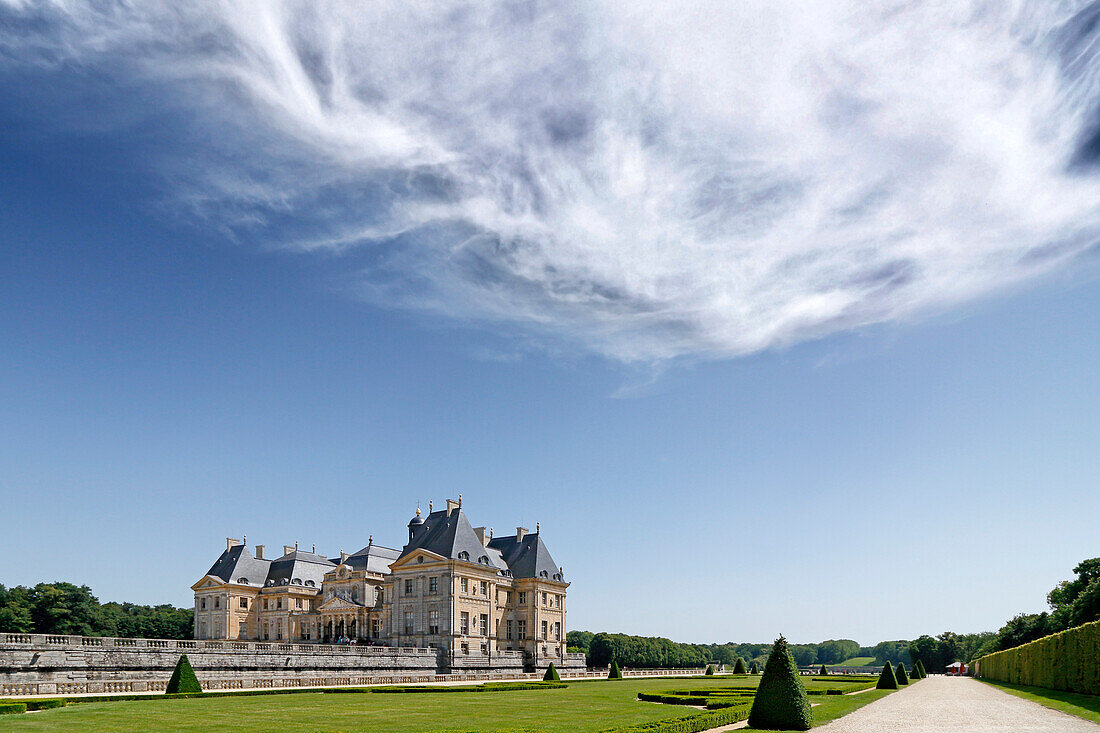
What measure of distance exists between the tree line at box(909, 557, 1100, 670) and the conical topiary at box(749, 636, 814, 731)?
3864 cm

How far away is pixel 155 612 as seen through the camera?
10656cm

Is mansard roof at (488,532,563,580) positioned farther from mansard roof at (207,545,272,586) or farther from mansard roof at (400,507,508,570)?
mansard roof at (207,545,272,586)

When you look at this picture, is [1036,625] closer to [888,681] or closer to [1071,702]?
[888,681]

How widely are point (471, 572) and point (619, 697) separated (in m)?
33.4

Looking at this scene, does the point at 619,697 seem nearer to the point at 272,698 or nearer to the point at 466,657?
the point at 272,698

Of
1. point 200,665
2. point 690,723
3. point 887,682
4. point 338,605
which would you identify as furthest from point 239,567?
point 690,723

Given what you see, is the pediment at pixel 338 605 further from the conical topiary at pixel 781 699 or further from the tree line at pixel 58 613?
the conical topiary at pixel 781 699

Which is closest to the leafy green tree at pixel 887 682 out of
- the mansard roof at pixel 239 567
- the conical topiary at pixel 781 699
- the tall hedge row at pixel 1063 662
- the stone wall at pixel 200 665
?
the tall hedge row at pixel 1063 662

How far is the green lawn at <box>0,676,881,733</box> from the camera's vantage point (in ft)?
70.8

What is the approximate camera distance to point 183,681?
35.7 metres

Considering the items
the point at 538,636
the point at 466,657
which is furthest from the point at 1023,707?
the point at 538,636

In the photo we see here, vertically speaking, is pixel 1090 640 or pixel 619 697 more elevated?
pixel 1090 640

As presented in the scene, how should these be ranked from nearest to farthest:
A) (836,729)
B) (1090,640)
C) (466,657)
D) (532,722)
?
(836,729) → (532,722) → (1090,640) → (466,657)

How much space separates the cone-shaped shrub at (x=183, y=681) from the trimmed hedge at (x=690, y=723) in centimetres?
2300
